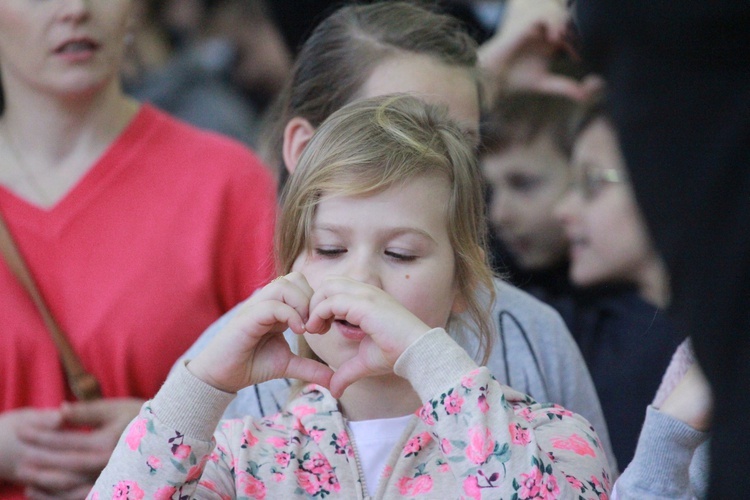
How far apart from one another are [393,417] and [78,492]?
834 mm

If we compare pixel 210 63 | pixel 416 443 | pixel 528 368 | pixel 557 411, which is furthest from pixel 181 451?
pixel 210 63

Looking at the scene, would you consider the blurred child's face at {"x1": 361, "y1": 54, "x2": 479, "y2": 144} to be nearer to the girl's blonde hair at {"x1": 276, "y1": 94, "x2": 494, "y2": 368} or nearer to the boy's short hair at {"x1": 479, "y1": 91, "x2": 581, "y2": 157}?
the girl's blonde hair at {"x1": 276, "y1": 94, "x2": 494, "y2": 368}

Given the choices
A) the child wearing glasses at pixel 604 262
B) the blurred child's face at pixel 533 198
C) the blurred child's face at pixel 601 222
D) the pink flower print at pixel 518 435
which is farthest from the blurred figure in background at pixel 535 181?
the pink flower print at pixel 518 435

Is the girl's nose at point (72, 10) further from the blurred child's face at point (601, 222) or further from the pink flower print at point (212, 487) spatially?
the blurred child's face at point (601, 222)

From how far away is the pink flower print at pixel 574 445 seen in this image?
149cm

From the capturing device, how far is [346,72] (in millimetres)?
1958

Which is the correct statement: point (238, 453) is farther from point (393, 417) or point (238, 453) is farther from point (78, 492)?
point (78, 492)

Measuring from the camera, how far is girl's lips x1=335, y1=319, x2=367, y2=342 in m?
1.44

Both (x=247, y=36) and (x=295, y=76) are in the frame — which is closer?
(x=295, y=76)

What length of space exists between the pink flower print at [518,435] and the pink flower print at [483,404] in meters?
0.04

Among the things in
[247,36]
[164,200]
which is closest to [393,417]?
[164,200]

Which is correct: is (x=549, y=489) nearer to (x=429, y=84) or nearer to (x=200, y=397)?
(x=200, y=397)

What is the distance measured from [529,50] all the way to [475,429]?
1709mm

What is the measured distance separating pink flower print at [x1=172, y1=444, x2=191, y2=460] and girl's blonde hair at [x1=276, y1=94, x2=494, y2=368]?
32 cm
